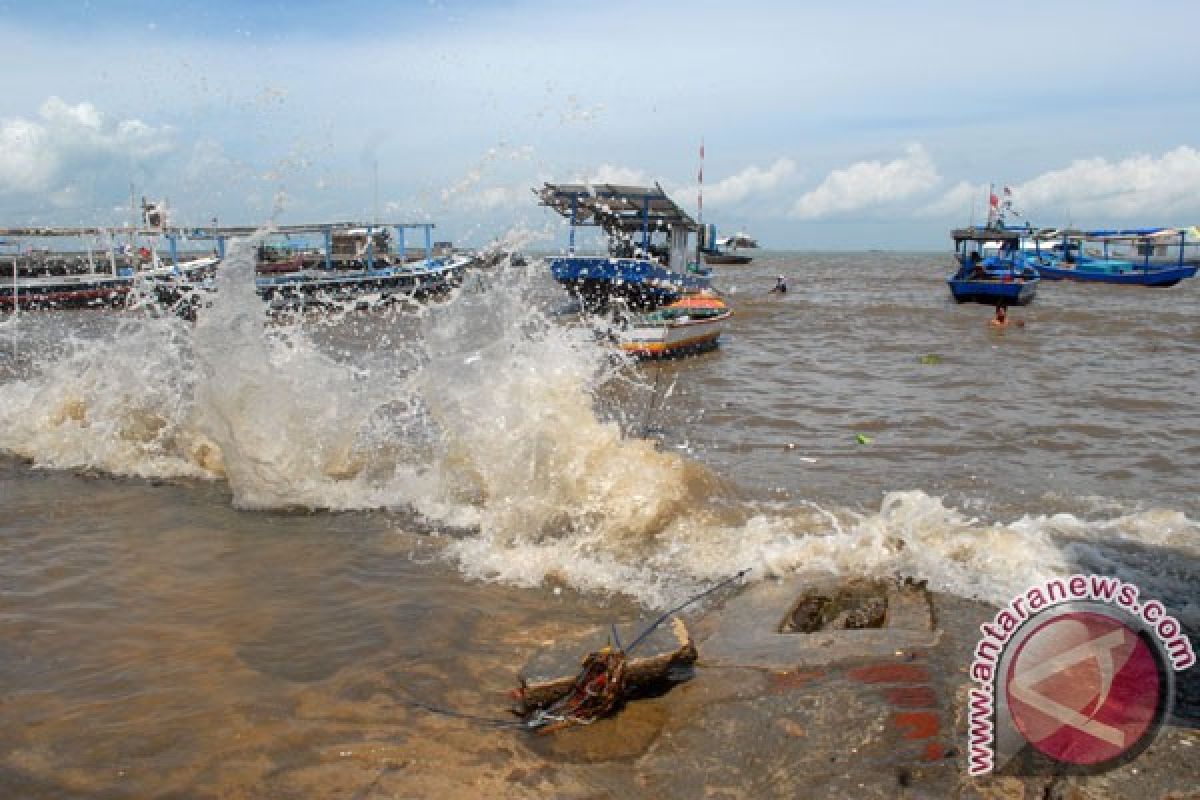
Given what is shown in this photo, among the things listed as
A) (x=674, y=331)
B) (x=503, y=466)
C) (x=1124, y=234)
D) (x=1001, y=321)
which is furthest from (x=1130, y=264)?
(x=503, y=466)

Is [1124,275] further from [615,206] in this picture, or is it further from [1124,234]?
[615,206]

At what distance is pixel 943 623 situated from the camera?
4.51 metres

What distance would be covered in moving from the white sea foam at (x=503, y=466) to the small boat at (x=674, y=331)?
7492mm

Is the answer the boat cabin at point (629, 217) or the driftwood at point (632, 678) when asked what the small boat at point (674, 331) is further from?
the driftwood at point (632, 678)

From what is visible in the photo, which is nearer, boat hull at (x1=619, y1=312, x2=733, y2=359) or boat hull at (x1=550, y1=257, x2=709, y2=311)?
boat hull at (x1=619, y1=312, x2=733, y2=359)

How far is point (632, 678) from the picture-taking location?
13.0 feet

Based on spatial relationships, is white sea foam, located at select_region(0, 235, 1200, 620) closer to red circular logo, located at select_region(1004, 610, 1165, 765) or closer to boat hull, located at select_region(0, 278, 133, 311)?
red circular logo, located at select_region(1004, 610, 1165, 765)

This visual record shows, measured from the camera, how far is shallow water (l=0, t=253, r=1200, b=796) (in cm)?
391

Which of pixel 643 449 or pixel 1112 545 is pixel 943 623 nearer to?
pixel 1112 545

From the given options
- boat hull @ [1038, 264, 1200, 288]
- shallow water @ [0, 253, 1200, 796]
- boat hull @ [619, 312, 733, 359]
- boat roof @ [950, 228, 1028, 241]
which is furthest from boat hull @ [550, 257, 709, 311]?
boat hull @ [1038, 264, 1200, 288]

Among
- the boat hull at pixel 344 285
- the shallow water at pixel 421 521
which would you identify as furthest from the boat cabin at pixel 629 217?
the shallow water at pixel 421 521

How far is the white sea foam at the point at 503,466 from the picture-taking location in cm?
593

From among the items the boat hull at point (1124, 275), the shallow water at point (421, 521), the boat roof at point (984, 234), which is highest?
the boat roof at point (984, 234)

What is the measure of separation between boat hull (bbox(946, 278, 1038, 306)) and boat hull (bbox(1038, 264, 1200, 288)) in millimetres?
16665
